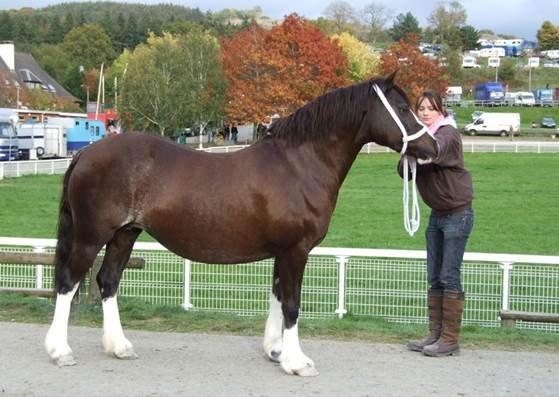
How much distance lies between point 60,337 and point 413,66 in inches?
1943

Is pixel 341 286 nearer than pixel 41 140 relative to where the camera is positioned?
Yes

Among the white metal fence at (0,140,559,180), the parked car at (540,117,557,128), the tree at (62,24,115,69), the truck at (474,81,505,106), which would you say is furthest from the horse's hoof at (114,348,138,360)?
the tree at (62,24,115,69)

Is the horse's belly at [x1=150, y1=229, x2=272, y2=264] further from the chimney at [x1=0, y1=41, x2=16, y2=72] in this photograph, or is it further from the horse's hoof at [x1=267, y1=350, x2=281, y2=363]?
the chimney at [x1=0, y1=41, x2=16, y2=72]

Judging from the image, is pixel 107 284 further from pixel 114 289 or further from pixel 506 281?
pixel 506 281

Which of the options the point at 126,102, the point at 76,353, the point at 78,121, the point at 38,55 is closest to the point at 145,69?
the point at 126,102

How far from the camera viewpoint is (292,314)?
5.92 m

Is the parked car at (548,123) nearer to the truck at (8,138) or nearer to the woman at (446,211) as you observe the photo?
the truck at (8,138)

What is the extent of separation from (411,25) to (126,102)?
114685 mm

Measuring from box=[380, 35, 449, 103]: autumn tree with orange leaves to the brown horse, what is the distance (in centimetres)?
4560

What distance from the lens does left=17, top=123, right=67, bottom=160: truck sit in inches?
1775

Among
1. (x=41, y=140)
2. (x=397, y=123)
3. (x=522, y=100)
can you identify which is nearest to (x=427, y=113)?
(x=397, y=123)

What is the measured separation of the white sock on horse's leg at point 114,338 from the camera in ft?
20.4

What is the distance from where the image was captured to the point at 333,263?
10.9m

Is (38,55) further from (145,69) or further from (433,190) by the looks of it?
(433,190)
